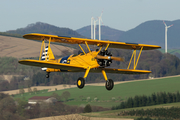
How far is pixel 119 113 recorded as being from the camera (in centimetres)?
15062

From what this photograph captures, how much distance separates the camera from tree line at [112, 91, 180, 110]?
6679 inches

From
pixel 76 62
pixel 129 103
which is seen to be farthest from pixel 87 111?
pixel 76 62

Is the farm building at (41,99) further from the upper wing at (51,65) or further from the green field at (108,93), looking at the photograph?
the upper wing at (51,65)

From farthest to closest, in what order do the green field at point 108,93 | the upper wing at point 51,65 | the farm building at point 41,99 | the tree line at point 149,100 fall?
the farm building at point 41,99 < the green field at point 108,93 < the tree line at point 149,100 < the upper wing at point 51,65

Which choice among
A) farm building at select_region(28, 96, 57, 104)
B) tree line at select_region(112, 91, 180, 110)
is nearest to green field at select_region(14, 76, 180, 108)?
farm building at select_region(28, 96, 57, 104)

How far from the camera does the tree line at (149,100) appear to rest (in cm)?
16964

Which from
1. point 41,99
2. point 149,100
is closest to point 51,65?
point 149,100

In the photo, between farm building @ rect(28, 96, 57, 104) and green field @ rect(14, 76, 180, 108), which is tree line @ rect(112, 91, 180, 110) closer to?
green field @ rect(14, 76, 180, 108)

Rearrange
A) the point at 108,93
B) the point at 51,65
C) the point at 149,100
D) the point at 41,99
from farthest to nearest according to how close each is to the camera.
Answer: the point at 108,93 → the point at 41,99 → the point at 149,100 → the point at 51,65

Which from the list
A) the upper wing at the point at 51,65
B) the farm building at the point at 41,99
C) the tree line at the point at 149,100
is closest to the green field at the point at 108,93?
the farm building at the point at 41,99

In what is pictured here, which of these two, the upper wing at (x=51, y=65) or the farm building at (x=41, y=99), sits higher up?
the upper wing at (x=51, y=65)

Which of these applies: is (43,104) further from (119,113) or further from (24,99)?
(119,113)

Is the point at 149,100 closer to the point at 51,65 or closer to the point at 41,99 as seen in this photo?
the point at 41,99

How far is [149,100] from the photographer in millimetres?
174000
